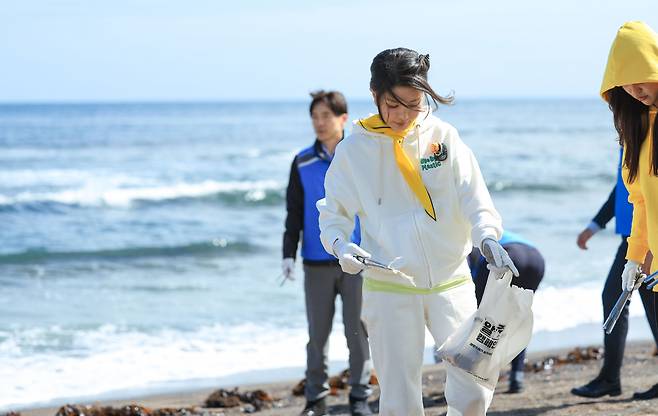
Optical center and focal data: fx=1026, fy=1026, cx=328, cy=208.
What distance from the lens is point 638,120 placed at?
11.9 feet

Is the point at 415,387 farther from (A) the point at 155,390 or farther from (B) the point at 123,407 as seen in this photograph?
(A) the point at 155,390

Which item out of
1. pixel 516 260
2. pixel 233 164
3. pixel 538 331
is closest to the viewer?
pixel 516 260

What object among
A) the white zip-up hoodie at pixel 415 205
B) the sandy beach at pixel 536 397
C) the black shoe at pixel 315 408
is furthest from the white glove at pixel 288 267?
the white zip-up hoodie at pixel 415 205

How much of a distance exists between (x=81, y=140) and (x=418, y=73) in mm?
39397

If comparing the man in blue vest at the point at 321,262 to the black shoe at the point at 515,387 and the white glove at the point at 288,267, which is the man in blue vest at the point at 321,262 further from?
the black shoe at the point at 515,387

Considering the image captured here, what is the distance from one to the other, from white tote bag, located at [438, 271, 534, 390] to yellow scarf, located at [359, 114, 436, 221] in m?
0.34

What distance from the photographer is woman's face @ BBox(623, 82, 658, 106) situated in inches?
139

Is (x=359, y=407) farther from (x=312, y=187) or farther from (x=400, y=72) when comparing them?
(x=400, y=72)

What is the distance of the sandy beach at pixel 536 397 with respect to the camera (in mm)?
5633

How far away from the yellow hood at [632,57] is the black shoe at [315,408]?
10.7 ft

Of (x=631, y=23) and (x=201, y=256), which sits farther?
(x=201, y=256)

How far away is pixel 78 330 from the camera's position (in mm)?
9477

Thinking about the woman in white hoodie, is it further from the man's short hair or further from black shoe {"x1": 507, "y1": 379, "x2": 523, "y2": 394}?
black shoe {"x1": 507, "y1": 379, "x2": 523, "y2": 394}

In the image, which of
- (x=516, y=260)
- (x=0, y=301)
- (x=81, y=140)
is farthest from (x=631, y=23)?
(x=81, y=140)
